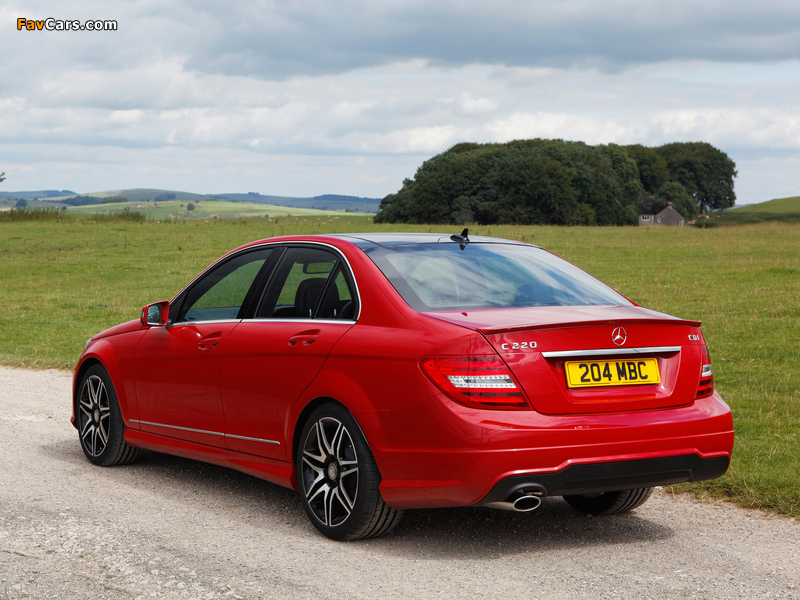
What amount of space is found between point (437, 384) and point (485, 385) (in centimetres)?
23

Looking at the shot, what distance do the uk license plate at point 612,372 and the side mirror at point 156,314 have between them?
3210 millimetres

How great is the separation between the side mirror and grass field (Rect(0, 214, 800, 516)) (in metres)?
3.82

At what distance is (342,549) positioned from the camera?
4.98m

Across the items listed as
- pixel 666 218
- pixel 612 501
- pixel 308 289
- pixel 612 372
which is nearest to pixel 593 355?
pixel 612 372

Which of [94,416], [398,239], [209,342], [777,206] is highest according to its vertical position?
[777,206]

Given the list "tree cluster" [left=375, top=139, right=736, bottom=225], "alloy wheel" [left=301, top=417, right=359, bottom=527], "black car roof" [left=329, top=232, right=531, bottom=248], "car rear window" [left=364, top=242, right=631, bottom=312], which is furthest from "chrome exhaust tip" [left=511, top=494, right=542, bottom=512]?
"tree cluster" [left=375, top=139, right=736, bottom=225]

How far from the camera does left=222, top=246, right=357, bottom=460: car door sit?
207 inches

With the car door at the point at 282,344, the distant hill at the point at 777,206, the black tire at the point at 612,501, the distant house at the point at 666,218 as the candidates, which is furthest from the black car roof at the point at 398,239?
the distant hill at the point at 777,206

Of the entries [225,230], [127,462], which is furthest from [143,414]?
[225,230]

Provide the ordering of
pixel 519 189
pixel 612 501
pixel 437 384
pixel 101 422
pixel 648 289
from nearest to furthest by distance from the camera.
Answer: pixel 437 384 → pixel 612 501 → pixel 101 422 → pixel 648 289 → pixel 519 189

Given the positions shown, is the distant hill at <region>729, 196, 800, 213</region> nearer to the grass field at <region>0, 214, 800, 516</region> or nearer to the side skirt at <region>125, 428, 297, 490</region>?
the grass field at <region>0, 214, 800, 516</region>

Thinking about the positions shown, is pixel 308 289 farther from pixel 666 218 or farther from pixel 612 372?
pixel 666 218

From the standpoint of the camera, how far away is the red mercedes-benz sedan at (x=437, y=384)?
176 inches

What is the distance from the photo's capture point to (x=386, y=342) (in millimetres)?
4820
